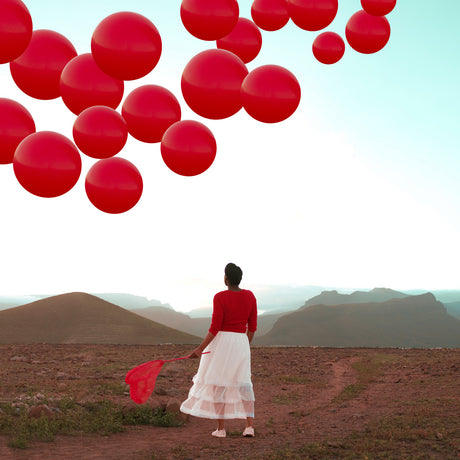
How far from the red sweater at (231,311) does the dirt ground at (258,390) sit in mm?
1211

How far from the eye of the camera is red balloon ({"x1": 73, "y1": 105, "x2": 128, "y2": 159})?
17.4ft

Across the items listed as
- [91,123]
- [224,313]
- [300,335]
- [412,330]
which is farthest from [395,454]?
[412,330]

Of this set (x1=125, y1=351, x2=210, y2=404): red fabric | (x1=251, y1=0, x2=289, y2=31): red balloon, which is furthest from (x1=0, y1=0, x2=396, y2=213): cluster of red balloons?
(x1=125, y1=351, x2=210, y2=404): red fabric

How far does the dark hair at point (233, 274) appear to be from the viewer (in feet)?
17.7

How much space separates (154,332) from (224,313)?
19490mm

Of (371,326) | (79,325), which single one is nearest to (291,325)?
(371,326)

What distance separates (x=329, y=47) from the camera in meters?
7.00

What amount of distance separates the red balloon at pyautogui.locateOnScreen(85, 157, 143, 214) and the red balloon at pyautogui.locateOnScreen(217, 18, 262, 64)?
7.22 feet

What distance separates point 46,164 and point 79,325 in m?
22.2

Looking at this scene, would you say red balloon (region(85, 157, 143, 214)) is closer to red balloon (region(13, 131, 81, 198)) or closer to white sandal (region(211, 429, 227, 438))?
red balloon (region(13, 131, 81, 198))

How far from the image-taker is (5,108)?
5.60 metres

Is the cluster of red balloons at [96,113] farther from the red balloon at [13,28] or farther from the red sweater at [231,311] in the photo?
the red sweater at [231,311]

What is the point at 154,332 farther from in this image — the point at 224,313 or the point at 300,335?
the point at 300,335

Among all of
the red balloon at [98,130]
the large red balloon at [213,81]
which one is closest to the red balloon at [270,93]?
the large red balloon at [213,81]
